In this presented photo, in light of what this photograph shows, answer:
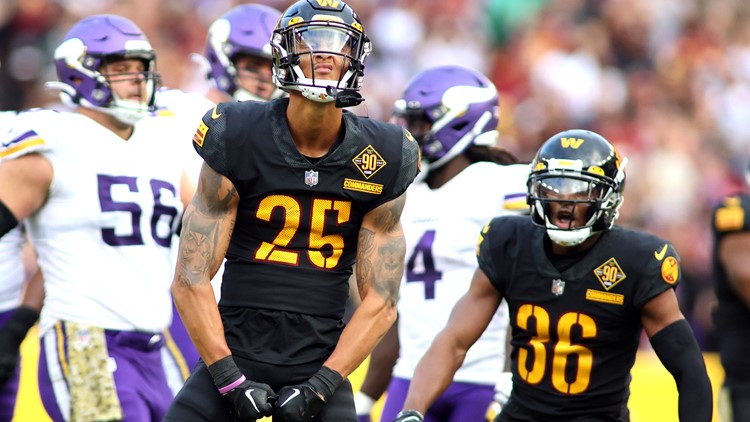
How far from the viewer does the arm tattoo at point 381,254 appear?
4.54 m

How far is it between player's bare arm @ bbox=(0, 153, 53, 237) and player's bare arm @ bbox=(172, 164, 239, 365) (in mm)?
1287

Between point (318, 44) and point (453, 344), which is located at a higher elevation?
point (318, 44)

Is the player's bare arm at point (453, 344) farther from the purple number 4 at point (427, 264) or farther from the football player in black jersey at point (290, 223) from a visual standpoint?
the purple number 4 at point (427, 264)

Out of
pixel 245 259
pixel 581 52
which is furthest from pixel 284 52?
pixel 581 52

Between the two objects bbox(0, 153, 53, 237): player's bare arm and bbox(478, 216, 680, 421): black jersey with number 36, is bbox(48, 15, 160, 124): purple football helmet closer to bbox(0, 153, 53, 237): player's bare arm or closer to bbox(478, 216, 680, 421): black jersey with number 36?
bbox(0, 153, 53, 237): player's bare arm

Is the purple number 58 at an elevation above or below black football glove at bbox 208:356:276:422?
above

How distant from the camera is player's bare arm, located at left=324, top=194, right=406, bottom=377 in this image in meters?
4.49

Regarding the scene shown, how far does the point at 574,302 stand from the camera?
193 inches

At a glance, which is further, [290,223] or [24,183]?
[24,183]

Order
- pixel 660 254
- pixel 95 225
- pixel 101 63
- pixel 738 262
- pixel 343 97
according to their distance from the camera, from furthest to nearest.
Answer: pixel 738 262 < pixel 101 63 < pixel 95 225 < pixel 660 254 < pixel 343 97

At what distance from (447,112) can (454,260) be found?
79cm

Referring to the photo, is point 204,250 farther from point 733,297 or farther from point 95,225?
point 733,297

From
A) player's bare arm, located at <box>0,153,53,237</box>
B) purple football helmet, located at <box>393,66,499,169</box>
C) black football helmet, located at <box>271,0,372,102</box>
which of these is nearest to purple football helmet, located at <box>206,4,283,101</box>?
purple football helmet, located at <box>393,66,499,169</box>

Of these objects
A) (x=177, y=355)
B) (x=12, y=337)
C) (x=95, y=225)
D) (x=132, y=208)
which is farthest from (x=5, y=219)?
(x=177, y=355)
